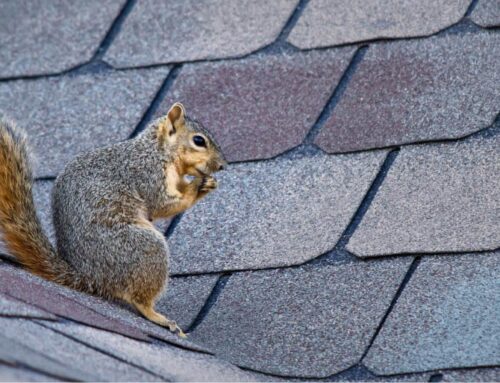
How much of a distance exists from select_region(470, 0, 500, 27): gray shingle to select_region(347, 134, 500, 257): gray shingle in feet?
1.20

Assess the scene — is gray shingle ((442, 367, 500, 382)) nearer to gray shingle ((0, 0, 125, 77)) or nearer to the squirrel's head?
the squirrel's head

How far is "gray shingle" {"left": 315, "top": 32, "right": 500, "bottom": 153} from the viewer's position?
3086 millimetres

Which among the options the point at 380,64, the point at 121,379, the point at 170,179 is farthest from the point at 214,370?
the point at 380,64

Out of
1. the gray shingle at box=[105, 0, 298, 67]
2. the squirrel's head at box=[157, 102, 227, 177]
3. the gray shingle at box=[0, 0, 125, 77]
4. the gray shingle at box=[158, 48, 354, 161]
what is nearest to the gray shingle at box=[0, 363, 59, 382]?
the squirrel's head at box=[157, 102, 227, 177]

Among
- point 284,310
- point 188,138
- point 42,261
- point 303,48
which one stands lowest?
point 42,261

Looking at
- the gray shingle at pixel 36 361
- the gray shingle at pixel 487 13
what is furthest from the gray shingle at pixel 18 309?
the gray shingle at pixel 487 13

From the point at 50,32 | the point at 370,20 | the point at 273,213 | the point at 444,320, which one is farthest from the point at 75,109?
the point at 444,320

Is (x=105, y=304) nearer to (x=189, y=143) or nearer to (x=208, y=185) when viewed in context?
(x=208, y=185)

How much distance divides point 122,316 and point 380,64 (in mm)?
1037

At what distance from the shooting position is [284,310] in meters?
2.77

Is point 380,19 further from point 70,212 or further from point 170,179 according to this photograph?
point 70,212

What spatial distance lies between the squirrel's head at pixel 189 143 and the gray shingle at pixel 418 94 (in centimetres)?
27

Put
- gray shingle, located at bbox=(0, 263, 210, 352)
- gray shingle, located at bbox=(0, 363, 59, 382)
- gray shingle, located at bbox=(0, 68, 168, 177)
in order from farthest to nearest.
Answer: gray shingle, located at bbox=(0, 68, 168, 177) → gray shingle, located at bbox=(0, 263, 210, 352) → gray shingle, located at bbox=(0, 363, 59, 382)

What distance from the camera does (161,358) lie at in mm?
2244
